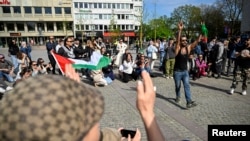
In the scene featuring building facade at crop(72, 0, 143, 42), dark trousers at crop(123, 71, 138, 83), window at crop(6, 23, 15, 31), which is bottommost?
dark trousers at crop(123, 71, 138, 83)

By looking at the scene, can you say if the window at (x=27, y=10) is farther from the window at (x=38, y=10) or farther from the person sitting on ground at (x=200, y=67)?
the person sitting on ground at (x=200, y=67)

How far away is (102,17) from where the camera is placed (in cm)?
7131

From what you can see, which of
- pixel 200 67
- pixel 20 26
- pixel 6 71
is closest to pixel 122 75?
pixel 200 67

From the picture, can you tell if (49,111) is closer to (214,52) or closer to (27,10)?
(214,52)

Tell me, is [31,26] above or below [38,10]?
below

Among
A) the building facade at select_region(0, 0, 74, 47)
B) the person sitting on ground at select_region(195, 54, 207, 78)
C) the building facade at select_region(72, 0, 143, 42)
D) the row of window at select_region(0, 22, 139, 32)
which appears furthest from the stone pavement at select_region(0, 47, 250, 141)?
the building facade at select_region(72, 0, 143, 42)

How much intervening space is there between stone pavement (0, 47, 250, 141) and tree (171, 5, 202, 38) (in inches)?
2254

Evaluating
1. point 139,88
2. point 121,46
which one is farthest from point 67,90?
point 121,46

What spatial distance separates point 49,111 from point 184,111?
5998mm

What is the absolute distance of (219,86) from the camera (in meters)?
9.31

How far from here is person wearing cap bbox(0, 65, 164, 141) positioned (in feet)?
2.35

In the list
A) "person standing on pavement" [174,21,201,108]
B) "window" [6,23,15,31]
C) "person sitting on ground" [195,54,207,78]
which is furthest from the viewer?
"window" [6,23,15,31]

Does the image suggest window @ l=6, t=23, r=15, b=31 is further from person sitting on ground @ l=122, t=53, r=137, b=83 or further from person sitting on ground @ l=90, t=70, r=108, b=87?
person sitting on ground @ l=90, t=70, r=108, b=87

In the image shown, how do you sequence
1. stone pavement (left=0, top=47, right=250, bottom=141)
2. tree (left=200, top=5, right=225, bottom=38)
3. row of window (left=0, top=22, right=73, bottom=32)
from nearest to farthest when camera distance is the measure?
stone pavement (left=0, top=47, right=250, bottom=141), tree (left=200, top=5, right=225, bottom=38), row of window (left=0, top=22, right=73, bottom=32)
